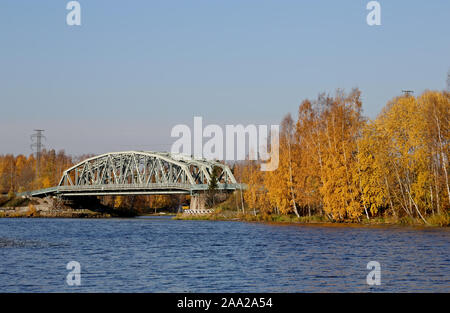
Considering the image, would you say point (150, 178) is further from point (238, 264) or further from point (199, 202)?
point (238, 264)

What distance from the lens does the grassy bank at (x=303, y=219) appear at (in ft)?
183

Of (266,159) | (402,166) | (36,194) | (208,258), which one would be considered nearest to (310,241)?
(208,258)

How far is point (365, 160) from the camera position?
64.1 metres

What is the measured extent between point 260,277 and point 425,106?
1426 inches

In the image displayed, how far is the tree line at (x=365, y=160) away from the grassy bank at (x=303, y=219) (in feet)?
2.49

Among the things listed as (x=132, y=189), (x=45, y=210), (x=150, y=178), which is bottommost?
(x=45, y=210)

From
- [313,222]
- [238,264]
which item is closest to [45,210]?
[313,222]

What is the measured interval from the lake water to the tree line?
38.2 feet

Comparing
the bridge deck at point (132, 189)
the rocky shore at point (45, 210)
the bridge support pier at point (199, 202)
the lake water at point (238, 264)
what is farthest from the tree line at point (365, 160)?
the rocky shore at point (45, 210)

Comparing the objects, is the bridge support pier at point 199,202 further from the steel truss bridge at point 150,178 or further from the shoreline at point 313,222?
the shoreline at point 313,222

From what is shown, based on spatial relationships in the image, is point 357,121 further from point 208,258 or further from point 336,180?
point 208,258

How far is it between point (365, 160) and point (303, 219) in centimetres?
1380

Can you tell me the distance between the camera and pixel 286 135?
7812 cm

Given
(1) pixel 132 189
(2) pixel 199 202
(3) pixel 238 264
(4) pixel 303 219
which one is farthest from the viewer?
(1) pixel 132 189
